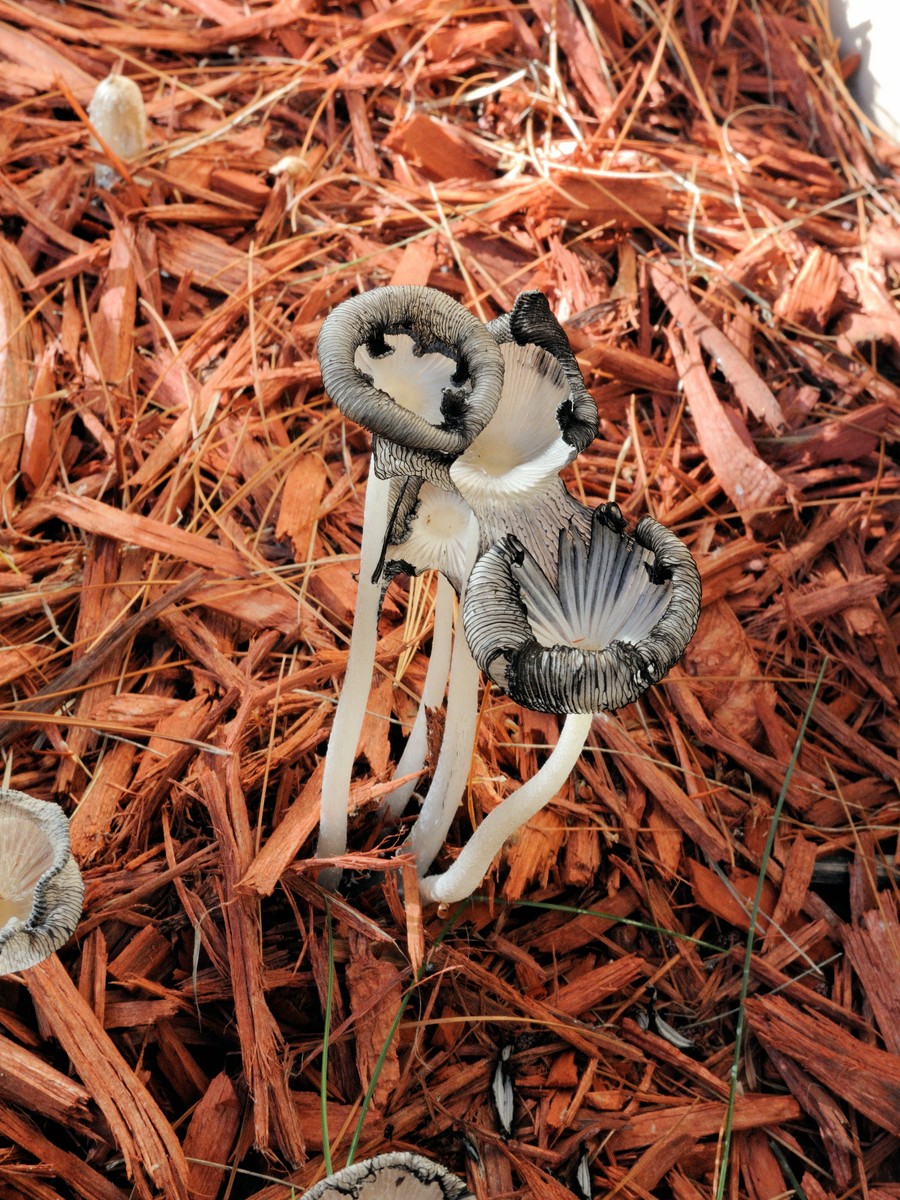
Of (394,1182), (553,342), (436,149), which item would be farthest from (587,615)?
(436,149)

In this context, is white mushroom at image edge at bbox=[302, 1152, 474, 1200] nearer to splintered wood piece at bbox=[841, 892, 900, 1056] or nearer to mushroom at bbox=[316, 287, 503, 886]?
mushroom at bbox=[316, 287, 503, 886]

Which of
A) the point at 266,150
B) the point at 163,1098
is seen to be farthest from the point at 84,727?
the point at 266,150

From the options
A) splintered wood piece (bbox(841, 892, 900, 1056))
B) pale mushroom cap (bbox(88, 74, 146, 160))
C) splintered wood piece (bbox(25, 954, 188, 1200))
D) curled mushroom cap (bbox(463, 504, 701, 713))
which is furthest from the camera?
pale mushroom cap (bbox(88, 74, 146, 160))

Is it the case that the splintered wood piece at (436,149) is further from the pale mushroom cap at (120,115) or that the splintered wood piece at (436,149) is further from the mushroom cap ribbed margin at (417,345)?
the mushroom cap ribbed margin at (417,345)

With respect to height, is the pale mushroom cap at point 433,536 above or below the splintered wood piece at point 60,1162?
above

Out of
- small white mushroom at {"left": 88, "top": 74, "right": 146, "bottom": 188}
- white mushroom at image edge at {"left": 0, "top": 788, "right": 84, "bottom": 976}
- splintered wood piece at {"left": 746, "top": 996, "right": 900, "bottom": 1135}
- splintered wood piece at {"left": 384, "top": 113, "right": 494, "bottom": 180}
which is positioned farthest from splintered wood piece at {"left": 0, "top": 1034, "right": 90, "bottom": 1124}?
splintered wood piece at {"left": 384, "top": 113, "right": 494, "bottom": 180}

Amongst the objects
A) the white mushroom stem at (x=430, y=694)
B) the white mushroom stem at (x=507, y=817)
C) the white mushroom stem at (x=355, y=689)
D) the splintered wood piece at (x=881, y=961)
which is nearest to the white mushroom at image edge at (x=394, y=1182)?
the white mushroom stem at (x=507, y=817)

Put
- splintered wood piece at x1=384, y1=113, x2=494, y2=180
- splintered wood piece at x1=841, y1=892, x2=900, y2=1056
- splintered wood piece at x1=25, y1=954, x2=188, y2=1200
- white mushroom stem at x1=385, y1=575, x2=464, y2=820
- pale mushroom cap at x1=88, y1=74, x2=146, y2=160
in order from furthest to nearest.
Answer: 1. splintered wood piece at x1=384, y1=113, x2=494, y2=180
2. pale mushroom cap at x1=88, y1=74, x2=146, y2=160
3. splintered wood piece at x1=841, y1=892, x2=900, y2=1056
4. white mushroom stem at x1=385, y1=575, x2=464, y2=820
5. splintered wood piece at x1=25, y1=954, x2=188, y2=1200
